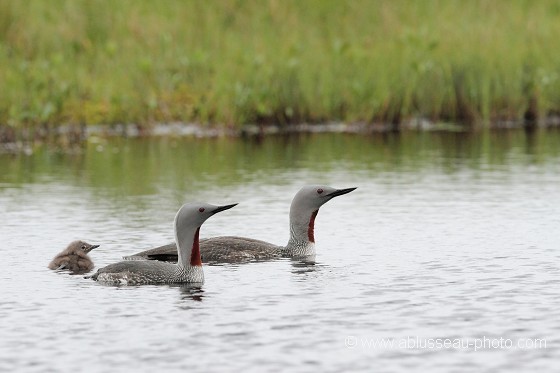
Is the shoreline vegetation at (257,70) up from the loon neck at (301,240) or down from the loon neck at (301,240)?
up

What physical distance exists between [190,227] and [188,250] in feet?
0.65

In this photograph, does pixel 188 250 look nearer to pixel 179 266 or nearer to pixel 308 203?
pixel 179 266

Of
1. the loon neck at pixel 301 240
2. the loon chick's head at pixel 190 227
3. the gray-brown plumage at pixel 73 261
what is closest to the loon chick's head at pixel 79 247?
the gray-brown plumage at pixel 73 261

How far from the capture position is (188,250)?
11766 millimetres

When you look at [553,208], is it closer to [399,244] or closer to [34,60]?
[399,244]

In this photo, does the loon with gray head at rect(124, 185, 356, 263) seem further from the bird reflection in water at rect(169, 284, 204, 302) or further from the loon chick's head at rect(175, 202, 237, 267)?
the bird reflection in water at rect(169, 284, 204, 302)

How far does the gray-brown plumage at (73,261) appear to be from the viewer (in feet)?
40.9

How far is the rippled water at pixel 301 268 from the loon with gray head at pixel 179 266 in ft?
0.38

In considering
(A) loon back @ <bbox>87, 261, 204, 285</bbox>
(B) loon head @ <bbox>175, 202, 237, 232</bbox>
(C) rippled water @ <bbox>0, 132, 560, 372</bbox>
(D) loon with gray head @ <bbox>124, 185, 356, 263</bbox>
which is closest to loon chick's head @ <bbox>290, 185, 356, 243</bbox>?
(D) loon with gray head @ <bbox>124, 185, 356, 263</bbox>

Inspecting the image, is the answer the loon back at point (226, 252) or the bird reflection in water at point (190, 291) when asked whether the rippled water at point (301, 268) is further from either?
the loon back at point (226, 252)

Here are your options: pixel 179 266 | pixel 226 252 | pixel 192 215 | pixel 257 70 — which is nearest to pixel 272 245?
pixel 226 252

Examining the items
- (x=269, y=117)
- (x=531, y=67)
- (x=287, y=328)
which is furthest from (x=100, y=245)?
(x=531, y=67)

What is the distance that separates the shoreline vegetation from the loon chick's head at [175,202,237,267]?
13.8m

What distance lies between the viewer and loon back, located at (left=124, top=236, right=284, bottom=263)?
510 inches
